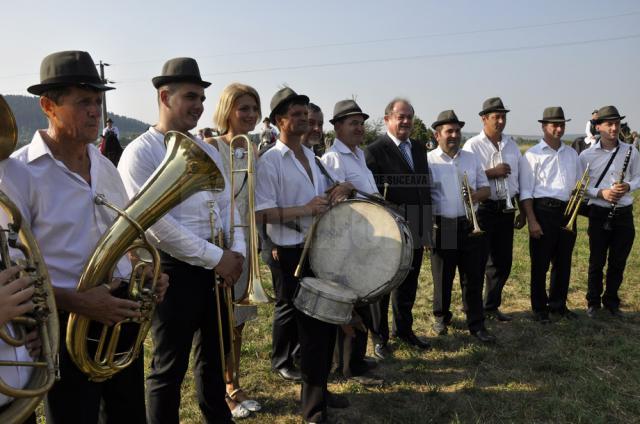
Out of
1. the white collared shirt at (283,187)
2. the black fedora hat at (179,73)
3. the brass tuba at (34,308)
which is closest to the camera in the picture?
the brass tuba at (34,308)

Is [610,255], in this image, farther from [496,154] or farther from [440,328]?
[440,328]

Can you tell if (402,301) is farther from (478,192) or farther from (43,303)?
(43,303)

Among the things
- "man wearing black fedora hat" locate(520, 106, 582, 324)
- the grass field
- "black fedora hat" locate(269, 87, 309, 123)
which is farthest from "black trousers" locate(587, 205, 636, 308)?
"black fedora hat" locate(269, 87, 309, 123)

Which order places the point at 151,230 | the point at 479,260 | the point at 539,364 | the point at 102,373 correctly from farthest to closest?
1. the point at 479,260
2. the point at 539,364
3. the point at 151,230
4. the point at 102,373

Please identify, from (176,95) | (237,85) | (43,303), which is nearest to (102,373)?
(43,303)

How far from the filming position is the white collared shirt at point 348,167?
4246mm

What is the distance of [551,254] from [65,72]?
5421 mm

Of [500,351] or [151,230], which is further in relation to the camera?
[500,351]

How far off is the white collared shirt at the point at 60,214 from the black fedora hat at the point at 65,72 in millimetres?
229

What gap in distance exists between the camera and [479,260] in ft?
16.7

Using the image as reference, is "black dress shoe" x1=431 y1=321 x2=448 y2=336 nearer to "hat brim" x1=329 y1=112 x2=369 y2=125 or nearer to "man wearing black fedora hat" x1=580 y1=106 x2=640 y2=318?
"man wearing black fedora hat" x1=580 y1=106 x2=640 y2=318

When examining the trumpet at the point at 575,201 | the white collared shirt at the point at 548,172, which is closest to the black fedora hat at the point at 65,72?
the white collared shirt at the point at 548,172

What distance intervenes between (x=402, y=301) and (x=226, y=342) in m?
2.37

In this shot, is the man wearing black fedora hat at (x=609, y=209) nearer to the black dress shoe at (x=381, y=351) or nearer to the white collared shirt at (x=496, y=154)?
the white collared shirt at (x=496, y=154)
